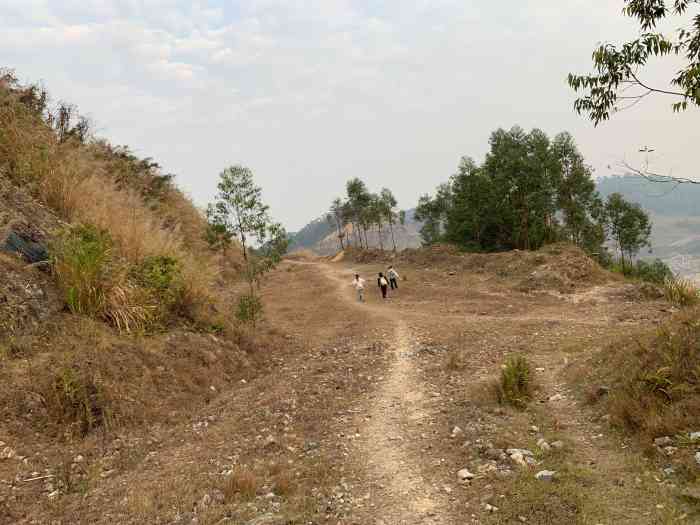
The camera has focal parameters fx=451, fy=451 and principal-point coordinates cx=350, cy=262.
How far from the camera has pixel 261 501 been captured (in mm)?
4754

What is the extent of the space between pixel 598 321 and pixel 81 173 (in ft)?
48.6

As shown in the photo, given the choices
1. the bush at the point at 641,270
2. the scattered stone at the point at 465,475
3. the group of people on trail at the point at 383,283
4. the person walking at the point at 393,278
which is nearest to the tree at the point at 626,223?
the bush at the point at 641,270

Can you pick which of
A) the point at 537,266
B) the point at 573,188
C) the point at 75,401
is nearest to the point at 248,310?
the point at 75,401

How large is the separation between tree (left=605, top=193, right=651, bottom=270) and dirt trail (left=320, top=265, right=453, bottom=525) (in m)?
38.6

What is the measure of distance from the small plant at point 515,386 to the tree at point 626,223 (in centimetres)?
3931

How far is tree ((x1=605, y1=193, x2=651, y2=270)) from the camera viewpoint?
40531mm

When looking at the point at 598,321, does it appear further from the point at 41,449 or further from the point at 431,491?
the point at 41,449

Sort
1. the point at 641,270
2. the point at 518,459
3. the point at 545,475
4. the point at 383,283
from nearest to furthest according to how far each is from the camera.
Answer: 1. the point at 545,475
2. the point at 518,459
3. the point at 383,283
4. the point at 641,270

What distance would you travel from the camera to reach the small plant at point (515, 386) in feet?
22.9

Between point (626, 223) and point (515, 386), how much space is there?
134 feet

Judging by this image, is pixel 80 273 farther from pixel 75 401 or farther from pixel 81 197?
pixel 81 197

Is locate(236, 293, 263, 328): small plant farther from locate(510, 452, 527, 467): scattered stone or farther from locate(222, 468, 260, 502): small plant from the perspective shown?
locate(510, 452, 527, 467): scattered stone

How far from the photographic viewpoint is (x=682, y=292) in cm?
1457

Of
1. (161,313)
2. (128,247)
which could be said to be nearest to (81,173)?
(128,247)
